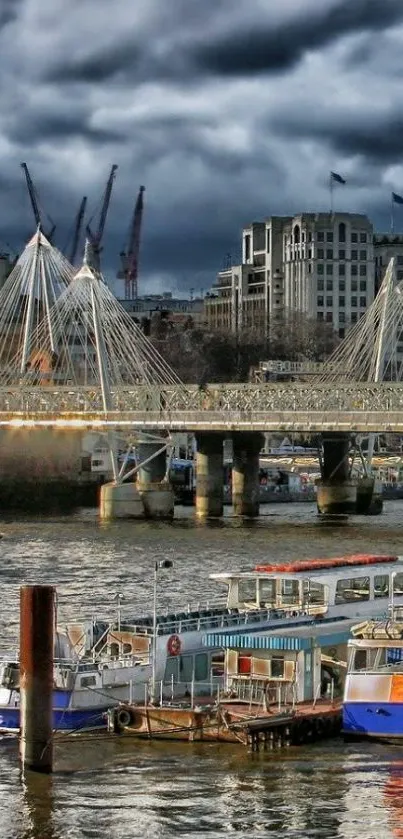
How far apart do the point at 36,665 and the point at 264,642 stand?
1009cm

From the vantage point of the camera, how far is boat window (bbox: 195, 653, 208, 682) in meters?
63.0

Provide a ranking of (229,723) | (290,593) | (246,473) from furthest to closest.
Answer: (246,473) → (290,593) → (229,723)

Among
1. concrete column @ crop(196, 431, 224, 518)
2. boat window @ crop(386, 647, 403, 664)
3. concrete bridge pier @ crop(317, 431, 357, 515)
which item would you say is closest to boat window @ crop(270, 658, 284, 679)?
boat window @ crop(386, 647, 403, 664)

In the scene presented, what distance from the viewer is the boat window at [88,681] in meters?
60.3

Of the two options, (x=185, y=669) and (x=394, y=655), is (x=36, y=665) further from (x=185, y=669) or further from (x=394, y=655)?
(x=394, y=655)

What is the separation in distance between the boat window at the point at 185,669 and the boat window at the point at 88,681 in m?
3.06

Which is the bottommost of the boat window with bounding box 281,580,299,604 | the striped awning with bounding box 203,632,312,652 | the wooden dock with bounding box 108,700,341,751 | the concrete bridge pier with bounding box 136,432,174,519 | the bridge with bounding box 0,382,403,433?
the wooden dock with bounding box 108,700,341,751

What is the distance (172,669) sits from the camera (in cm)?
6244

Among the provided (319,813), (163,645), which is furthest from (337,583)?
(319,813)

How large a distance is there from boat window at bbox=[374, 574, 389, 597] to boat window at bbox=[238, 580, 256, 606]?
389 cm

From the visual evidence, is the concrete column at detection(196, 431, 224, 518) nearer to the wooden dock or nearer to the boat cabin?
the boat cabin

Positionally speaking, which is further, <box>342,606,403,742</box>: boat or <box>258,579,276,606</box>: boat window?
<box>258,579,276,606</box>: boat window

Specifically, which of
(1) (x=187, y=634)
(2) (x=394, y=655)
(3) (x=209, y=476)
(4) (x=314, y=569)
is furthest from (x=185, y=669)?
(3) (x=209, y=476)

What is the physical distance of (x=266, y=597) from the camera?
6856 cm
